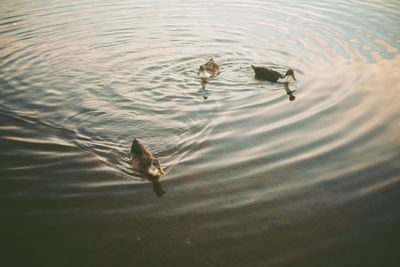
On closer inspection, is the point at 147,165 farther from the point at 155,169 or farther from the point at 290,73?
the point at 290,73

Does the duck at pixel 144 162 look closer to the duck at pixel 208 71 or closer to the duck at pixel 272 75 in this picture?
the duck at pixel 208 71

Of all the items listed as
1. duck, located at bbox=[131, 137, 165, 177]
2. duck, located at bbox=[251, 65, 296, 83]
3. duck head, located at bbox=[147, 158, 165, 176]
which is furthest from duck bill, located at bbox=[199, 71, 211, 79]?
duck head, located at bbox=[147, 158, 165, 176]

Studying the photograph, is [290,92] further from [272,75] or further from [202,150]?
[202,150]

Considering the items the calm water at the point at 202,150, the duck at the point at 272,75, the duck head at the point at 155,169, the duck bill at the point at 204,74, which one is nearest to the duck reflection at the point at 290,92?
the calm water at the point at 202,150

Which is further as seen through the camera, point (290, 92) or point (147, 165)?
point (290, 92)

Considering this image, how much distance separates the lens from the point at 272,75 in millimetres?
8219

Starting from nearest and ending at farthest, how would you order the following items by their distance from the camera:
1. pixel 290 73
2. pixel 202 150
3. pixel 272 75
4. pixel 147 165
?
pixel 147 165
pixel 202 150
pixel 290 73
pixel 272 75

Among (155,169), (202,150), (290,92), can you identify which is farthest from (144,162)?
(290,92)

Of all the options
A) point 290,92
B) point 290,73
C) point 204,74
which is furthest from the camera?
point 204,74

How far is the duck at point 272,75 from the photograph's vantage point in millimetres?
8085

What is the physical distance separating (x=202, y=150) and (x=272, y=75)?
3526 millimetres

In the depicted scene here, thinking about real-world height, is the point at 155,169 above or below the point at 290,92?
above

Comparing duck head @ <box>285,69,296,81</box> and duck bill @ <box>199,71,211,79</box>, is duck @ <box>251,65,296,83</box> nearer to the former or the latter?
duck head @ <box>285,69,296,81</box>

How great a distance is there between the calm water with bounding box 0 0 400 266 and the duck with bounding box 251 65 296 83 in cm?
18
